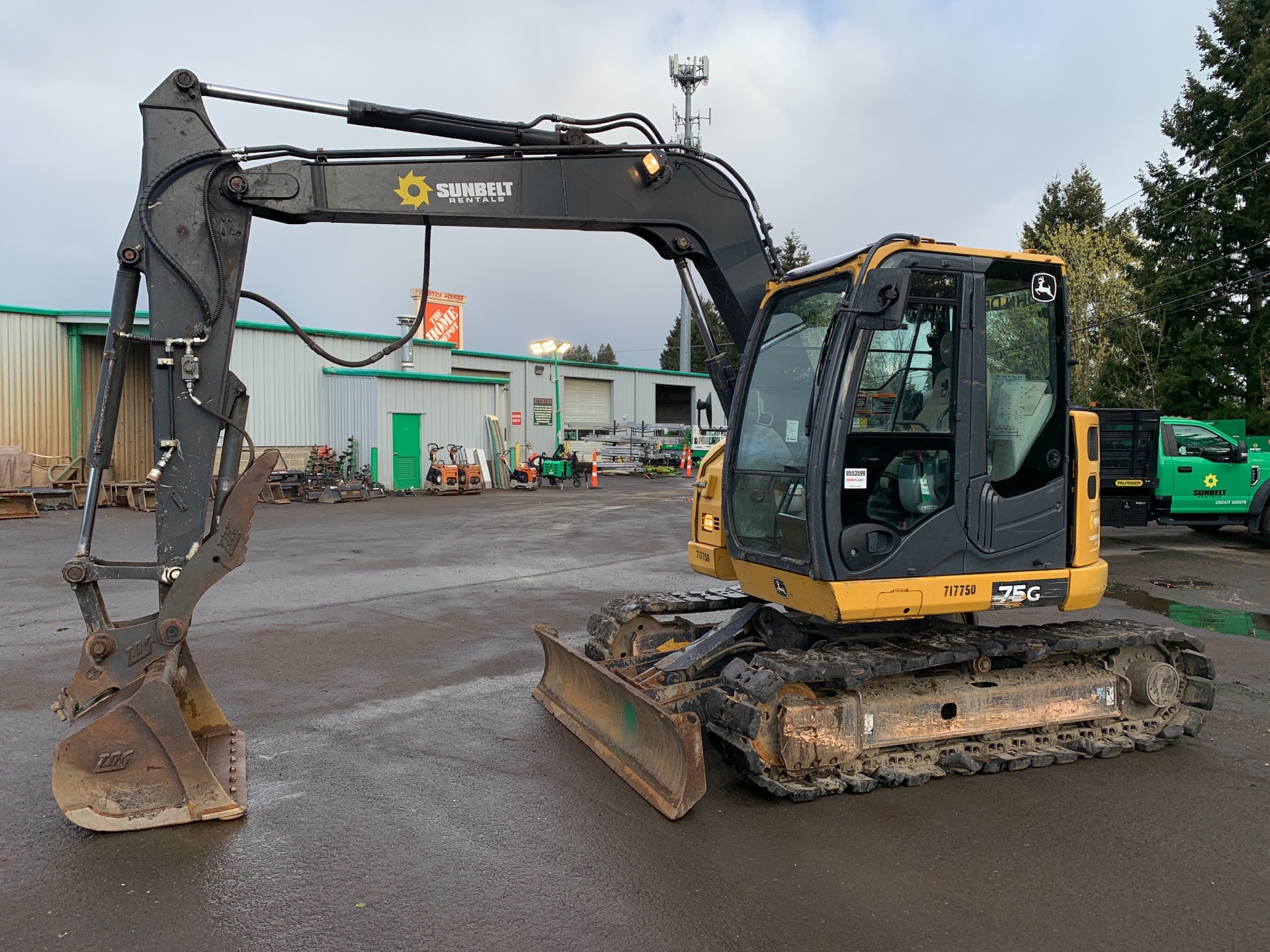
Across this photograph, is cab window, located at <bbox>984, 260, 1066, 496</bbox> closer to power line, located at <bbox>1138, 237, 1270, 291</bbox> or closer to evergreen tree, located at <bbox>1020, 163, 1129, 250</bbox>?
power line, located at <bbox>1138, 237, 1270, 291</bbox>

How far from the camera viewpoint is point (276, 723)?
20.6 ft

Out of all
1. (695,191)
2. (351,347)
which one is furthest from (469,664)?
(351,347)

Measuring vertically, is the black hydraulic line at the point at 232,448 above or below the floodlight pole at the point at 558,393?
below

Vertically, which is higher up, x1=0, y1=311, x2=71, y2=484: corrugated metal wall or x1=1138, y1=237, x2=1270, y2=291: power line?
x1=1138, y1=237, x2=1270, y2=291: power line

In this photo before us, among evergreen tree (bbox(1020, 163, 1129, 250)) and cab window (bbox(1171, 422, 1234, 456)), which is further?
evergreen tree (bbox(1020, 163, 1129, 250))

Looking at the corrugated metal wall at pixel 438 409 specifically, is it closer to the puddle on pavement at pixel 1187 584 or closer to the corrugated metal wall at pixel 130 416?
the corrugated metal wall at pixel 130 416

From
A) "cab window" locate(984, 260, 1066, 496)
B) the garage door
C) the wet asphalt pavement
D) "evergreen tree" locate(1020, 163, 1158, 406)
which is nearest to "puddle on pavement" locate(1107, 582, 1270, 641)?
the wet asphalt pavement

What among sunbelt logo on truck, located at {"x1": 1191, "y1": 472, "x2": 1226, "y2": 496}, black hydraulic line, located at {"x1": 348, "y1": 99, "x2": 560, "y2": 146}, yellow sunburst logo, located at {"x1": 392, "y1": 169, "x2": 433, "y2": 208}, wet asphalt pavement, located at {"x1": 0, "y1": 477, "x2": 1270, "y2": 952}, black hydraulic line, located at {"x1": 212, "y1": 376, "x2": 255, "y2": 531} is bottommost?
wet asphalt pavement, located at {"x1": 0, "y1": 477, "x2": 1270, "y2": 952}

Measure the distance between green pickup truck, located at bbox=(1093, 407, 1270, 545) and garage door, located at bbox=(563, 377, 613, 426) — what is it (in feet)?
100

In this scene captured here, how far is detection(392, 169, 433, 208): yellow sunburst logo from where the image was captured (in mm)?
5324

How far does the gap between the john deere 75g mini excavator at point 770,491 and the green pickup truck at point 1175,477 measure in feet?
32.0

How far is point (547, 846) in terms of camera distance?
4.45 metres

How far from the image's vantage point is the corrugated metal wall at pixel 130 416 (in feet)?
82.2

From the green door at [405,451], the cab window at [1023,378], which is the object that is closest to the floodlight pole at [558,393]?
the green door at [405,451]
